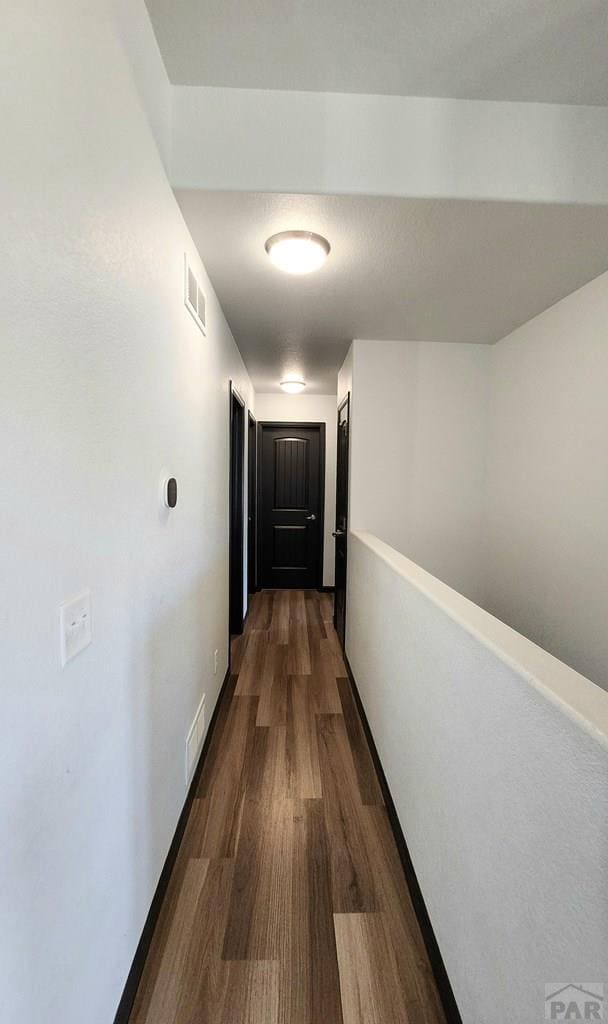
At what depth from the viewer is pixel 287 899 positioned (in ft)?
4.28

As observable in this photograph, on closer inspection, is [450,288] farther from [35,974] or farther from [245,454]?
[35,974]

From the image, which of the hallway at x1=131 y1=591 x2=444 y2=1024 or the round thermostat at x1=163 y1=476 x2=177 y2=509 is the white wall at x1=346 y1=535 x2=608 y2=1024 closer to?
the hallway at x1=131 y1=591 x2=444 y2=1024

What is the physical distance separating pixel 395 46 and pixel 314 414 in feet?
11.7

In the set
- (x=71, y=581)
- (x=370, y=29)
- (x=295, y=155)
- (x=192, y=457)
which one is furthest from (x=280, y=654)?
(x=370, y=29)

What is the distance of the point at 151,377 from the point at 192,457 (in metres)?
0.54

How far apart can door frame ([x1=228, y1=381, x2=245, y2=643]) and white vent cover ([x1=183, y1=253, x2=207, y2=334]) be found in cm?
125

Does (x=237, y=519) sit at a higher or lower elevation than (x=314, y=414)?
lower

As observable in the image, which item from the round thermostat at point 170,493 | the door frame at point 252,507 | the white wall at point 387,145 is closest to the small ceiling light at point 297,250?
the white wall at point 387,145

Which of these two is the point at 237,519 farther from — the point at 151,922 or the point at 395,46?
the point at 395,46

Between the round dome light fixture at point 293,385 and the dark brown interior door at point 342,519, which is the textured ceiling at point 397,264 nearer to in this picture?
the dark brown interior door at point 342,519

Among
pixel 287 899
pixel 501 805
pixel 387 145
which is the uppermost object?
pixel 387 145

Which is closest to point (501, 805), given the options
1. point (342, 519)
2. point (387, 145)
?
point (387, 145)

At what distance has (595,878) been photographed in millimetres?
578

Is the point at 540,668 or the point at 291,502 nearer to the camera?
the point at 540,668
